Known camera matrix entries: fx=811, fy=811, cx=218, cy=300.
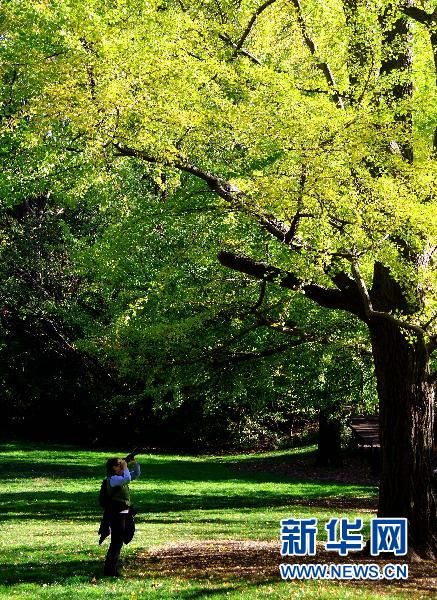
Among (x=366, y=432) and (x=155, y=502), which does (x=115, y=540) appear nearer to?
(x=155, y=502)

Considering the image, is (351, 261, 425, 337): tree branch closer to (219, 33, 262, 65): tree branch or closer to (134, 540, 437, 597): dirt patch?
(134, 540, 437, 597): dirt patch

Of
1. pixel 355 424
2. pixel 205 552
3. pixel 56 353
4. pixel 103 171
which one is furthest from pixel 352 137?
pixel 56 353

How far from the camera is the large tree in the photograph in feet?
31.0

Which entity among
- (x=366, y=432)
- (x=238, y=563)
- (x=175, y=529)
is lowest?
(x=175, y=529)

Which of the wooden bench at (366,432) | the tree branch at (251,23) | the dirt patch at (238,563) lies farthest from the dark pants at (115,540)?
the wooden bench at (366,432)

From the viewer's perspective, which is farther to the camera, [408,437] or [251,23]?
[408,437]

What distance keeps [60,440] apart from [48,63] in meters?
28.7

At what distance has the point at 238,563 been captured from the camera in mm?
10742

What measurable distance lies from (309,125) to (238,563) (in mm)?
5743

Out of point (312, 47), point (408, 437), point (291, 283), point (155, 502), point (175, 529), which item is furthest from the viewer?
point (155, 502)

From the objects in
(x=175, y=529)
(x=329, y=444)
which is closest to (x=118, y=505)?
(x=175, y=529)

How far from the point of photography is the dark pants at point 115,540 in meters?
9.12

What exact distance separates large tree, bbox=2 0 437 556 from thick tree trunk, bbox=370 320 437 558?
0.02m

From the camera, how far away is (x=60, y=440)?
37.2 metres
